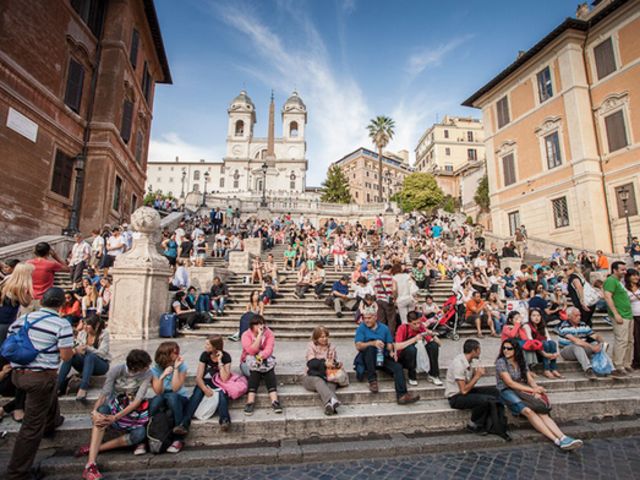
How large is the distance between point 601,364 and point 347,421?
4641 mm

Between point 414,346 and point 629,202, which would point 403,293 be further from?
point 629,202

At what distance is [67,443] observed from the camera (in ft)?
12.5

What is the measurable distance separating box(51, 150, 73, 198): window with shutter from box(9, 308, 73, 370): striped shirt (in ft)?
46.4

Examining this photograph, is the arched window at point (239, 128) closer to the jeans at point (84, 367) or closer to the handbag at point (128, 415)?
the jeans at point (84, 367)

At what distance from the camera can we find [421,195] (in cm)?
4797

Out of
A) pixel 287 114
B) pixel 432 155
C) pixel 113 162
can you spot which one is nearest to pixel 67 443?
pixel 113 162

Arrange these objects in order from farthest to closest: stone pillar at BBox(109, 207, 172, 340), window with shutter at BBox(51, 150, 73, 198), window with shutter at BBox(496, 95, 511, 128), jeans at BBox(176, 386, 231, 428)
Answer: window with shutter at BBox(496, 95, 511, 128)
window with shutter at BBox(51, 150, 73, 198)
stone pillar at BBox(109, 207, 172, 340)
jeans at BBox(176, 386, 231, 428)

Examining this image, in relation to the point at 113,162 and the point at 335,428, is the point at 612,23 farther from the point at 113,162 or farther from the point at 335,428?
the point at 113,162

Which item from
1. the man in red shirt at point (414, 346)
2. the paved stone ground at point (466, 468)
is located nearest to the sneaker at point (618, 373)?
the paved stone ground at point (466, 468)

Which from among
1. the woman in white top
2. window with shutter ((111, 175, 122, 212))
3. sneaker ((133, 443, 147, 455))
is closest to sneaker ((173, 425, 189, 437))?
sneaker ((133, 443, 147, 455))

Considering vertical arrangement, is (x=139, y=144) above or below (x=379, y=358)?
above

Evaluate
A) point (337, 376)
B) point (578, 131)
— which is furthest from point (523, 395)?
point (578, 131)

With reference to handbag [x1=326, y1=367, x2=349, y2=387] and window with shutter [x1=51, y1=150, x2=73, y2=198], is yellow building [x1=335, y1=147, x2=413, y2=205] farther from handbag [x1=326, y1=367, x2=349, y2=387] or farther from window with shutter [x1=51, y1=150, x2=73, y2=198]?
handbag [x1=326, y1=367, x2=349, y2=387]

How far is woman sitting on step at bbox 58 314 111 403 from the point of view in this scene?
14.4ft
